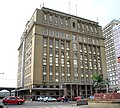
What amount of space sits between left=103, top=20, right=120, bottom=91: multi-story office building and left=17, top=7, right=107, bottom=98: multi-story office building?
95.7 ft

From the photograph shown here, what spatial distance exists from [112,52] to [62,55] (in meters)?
58.4

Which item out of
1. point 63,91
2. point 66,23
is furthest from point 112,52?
point 63,91

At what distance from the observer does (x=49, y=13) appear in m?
66.4

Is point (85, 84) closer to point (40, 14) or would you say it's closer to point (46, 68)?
point (46, 68)

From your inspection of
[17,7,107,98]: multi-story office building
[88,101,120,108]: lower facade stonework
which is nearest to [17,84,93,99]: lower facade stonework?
[17,7,107,98]: multi-story office building

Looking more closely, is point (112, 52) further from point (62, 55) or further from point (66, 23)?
point (62, 55)

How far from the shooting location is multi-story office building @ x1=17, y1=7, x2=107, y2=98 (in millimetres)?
58188

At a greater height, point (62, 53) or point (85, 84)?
point (62, 53)

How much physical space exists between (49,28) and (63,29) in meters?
6.03

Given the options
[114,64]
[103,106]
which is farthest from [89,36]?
[103,106]

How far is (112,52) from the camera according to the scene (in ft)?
366

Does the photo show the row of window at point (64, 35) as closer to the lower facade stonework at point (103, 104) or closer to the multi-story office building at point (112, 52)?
the multi-story office building at point (112, 52)

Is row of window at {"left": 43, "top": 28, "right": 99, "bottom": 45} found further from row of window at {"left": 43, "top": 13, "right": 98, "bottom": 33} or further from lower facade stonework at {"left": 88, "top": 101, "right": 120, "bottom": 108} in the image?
lower facade stonework at {"left": 88, "top": 101, "right": 120, "bottom": 108}

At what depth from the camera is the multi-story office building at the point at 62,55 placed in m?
58.2
